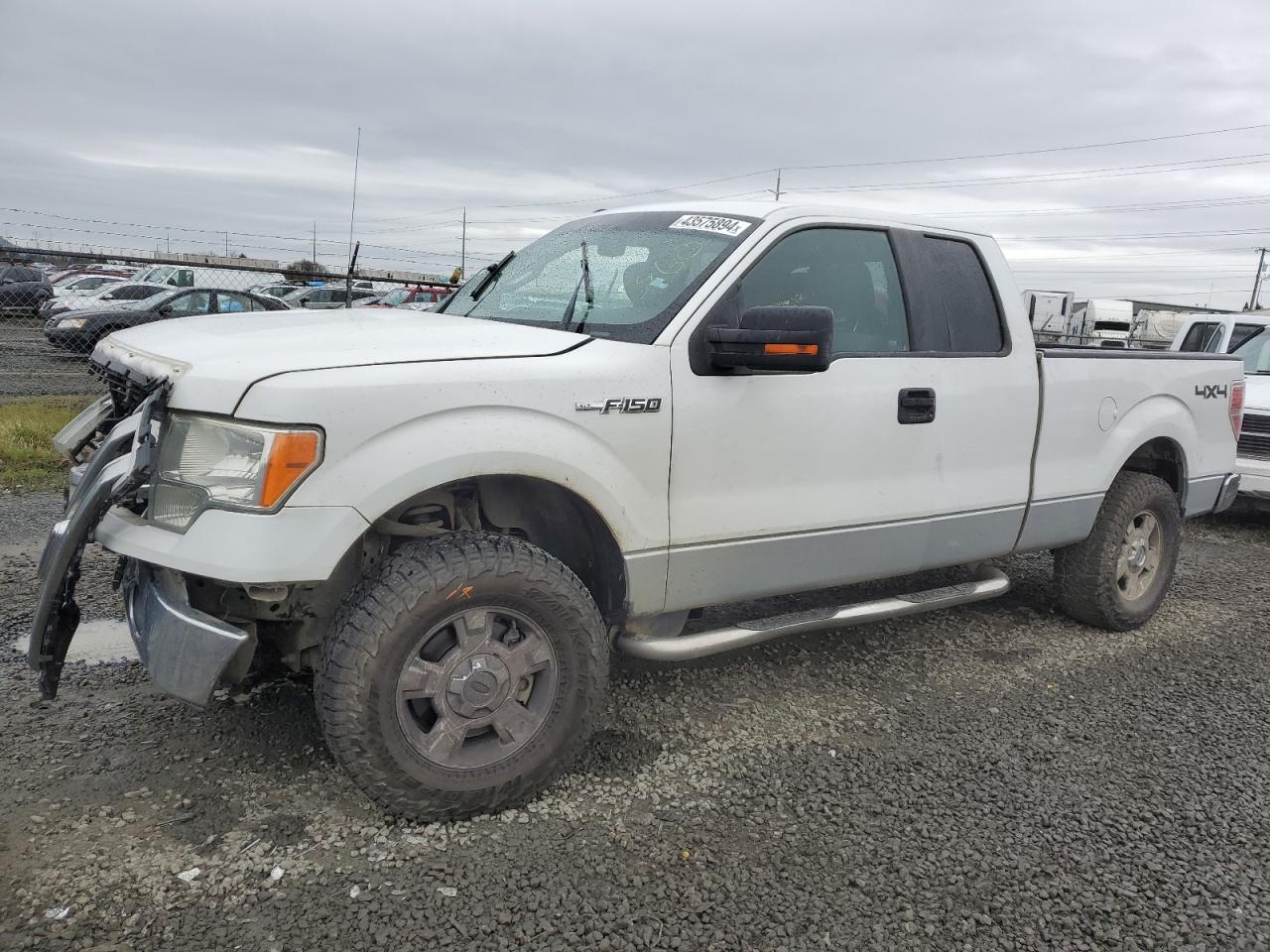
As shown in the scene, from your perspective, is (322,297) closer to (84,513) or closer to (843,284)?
(843,284)

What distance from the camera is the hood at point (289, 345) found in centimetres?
261

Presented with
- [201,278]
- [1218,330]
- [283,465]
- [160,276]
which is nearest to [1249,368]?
[1218,330]

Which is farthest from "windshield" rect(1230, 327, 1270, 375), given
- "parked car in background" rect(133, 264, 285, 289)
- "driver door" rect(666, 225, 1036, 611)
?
"parked car in background" rect(133, 264, 285, 289)

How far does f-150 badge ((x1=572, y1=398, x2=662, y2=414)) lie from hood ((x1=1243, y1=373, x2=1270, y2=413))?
21.5 feet

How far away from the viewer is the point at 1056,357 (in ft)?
14.1

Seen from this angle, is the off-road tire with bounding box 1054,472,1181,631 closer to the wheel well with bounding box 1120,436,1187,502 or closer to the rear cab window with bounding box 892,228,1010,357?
the wheel well with bounding box 1120,436,1187,502

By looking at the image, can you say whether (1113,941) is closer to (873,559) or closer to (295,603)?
(873,559)

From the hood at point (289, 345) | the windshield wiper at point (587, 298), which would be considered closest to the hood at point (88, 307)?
the hood at point (289, 345)

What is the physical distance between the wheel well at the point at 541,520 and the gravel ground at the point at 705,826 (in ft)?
2.11

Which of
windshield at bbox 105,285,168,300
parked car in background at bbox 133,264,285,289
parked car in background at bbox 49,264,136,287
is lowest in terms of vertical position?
windshield at bbox 105,285,168,300

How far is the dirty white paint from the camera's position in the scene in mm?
3920

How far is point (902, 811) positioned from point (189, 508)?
7.58 feet

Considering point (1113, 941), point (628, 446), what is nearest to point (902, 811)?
point (1113, 941)

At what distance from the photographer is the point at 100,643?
408 cm
